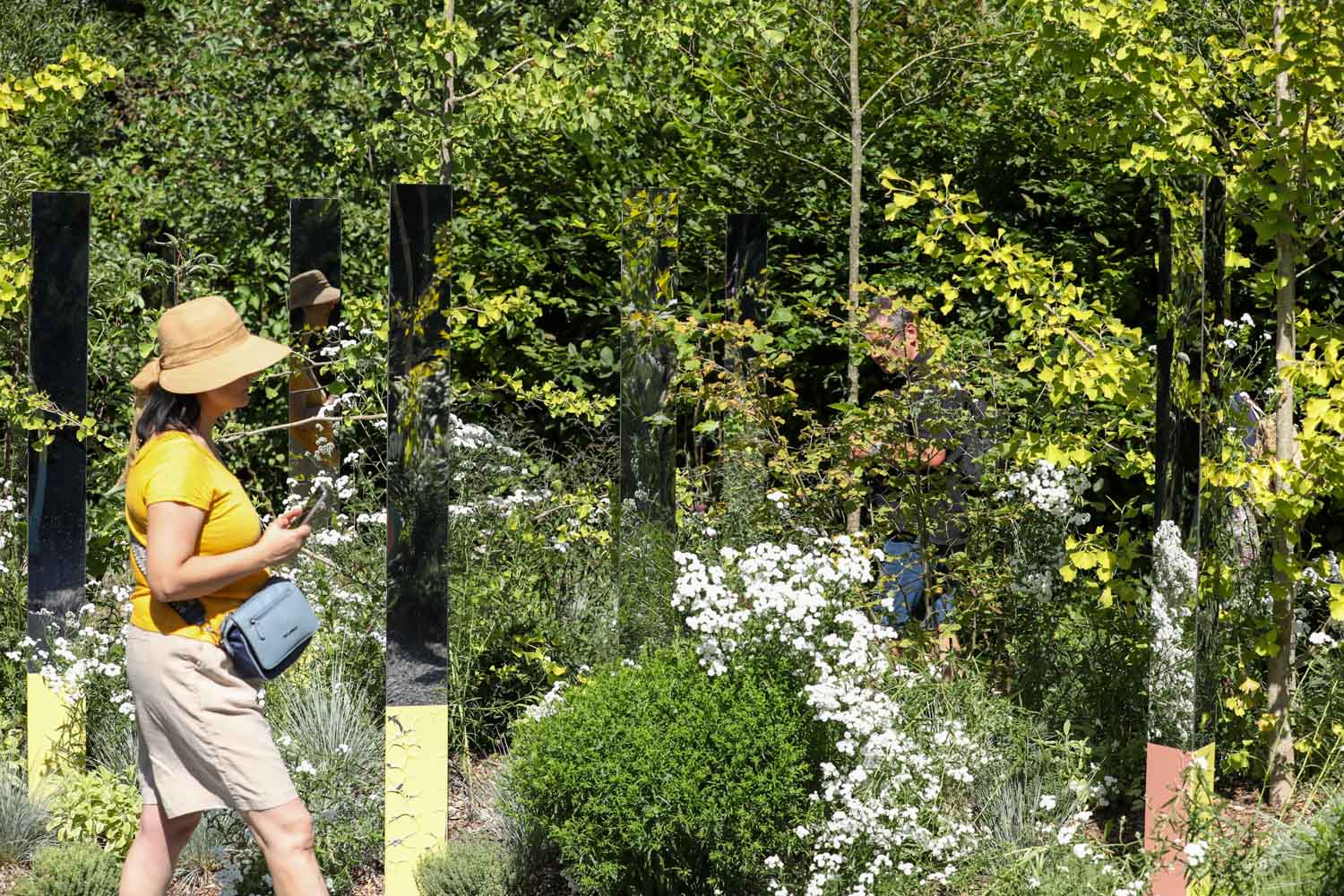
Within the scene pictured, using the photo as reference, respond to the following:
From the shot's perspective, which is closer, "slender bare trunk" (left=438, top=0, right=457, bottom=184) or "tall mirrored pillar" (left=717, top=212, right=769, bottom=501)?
"tall mirrored pillar" (left=717, top=212, right=769, bottom=501)

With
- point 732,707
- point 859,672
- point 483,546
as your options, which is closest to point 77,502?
point 483,546

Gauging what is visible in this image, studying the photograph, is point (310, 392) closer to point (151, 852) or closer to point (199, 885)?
point (199, 885)

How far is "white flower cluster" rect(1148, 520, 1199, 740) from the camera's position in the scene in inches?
146

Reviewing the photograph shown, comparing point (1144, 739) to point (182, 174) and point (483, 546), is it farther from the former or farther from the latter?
point (182, 174)

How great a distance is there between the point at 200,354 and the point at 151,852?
1.17m

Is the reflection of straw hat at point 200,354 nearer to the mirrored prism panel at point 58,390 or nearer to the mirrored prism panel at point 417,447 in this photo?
the mirrored prism panel at point 417,447

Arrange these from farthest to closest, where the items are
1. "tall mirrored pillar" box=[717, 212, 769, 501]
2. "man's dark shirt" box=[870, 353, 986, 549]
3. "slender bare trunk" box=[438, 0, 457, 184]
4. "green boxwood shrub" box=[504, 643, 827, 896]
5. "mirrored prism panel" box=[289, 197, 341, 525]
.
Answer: "slender bare trunk" box=[438, 0, 457, 184]
"tall mirrored pillar" box=[717, 212, 769, 501]
"man's dark shirt" box=[870, 353, 986, 549]
"mirrored prism panel" box=[289, 197, 341, 525]
"green boxwood shrub" box=[504, 643, 827, 896]

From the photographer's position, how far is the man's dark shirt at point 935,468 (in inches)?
182

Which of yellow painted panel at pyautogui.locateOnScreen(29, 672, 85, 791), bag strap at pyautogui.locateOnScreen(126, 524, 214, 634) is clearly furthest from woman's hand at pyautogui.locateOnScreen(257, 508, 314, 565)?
yellow painted panel at pyautogui.locateOnScreen(29, 672, 85, 791)

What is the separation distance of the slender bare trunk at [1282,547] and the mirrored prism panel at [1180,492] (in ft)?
1.88

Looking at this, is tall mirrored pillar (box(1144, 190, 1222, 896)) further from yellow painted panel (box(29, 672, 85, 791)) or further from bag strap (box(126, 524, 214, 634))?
yellow painted panel (box(29, 672, 85, 791))

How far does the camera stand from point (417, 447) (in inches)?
157

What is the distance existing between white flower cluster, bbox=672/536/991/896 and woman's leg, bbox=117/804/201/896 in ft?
4.58

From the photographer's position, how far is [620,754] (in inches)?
143
